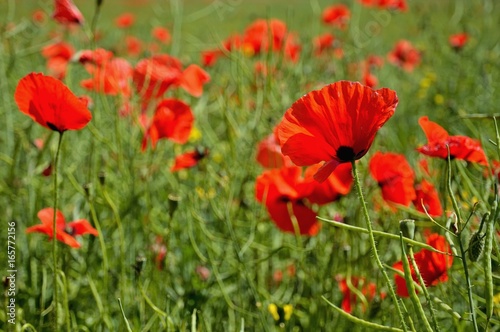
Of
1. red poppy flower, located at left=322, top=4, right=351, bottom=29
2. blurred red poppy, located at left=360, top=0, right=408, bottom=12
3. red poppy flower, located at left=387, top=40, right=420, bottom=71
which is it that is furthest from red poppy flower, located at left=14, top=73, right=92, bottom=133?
red poppy flower, located at left=387, top=40, right=420, bottom=71

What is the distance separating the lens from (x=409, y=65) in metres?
3.13

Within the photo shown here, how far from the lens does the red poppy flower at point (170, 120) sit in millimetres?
1303

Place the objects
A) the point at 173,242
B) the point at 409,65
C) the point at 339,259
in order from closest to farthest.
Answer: the point at 339,259 → the point at 173,242 → the point at 409,65

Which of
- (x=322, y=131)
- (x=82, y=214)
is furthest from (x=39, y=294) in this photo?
(x=322, y=131)

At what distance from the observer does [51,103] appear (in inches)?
33.0

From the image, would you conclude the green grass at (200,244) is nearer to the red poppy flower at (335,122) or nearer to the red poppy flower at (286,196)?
the red poppy flower at (286,196)

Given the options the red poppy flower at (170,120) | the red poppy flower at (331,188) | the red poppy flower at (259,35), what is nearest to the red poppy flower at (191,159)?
the red poppy flower at (170,120)

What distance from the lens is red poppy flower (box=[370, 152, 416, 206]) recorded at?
1.04 m

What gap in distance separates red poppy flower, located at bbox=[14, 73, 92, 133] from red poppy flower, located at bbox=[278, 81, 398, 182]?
0.91ft

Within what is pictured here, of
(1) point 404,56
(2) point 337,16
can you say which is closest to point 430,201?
(2) point 337,16

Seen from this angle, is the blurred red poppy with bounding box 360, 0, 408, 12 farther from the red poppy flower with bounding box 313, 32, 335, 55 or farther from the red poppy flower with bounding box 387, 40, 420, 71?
the red poppy flower with bounding box 387, 40, 420, 71

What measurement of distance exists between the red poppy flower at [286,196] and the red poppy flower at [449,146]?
0.89 ft

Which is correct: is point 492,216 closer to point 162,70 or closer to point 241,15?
point 162,70

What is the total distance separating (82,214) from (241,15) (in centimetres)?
671
